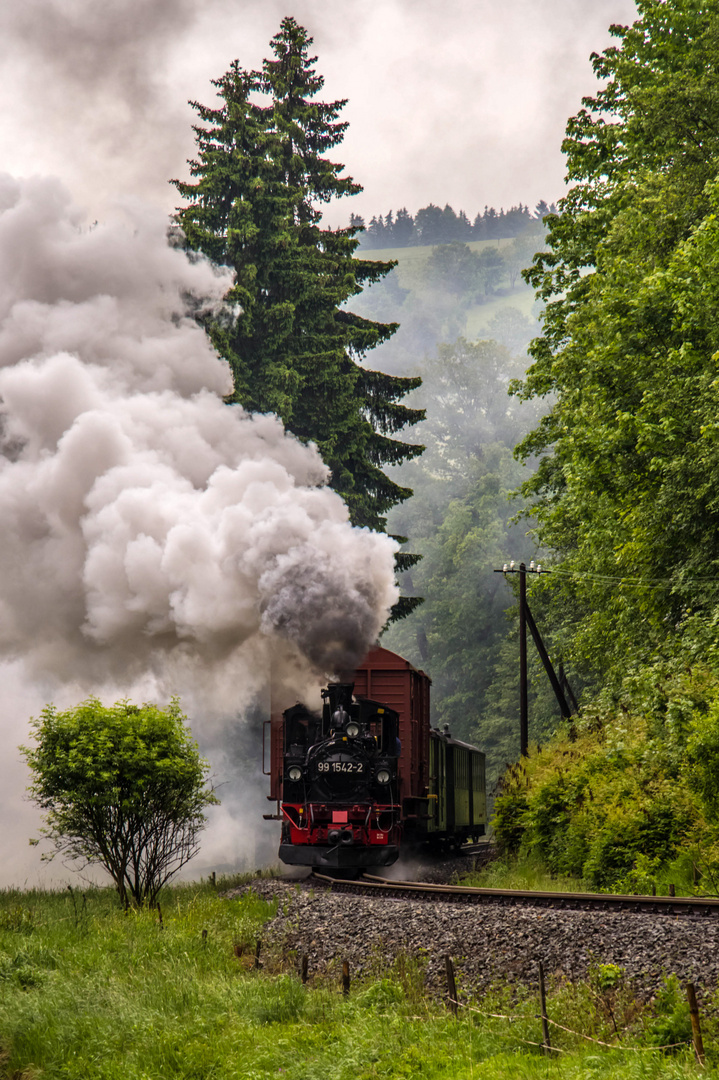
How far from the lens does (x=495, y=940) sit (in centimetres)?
966

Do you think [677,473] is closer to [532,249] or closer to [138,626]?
[138,626]

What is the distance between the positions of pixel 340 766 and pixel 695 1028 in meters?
8.69

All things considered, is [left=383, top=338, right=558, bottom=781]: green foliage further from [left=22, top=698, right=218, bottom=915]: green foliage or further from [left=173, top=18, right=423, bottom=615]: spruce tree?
[left=22, top=698, right=218, bottom=915]: green foliage

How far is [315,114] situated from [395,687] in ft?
71.8

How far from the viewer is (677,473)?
17.0 metres

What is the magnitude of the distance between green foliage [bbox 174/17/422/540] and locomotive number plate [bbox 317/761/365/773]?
1410 centimetres

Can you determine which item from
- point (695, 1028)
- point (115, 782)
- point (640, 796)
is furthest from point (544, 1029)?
point (640, 796)

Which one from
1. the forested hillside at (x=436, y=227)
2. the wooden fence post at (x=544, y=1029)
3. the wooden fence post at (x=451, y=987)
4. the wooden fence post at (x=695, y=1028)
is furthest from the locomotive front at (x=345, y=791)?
the forested hillside at (x=436, y=227)

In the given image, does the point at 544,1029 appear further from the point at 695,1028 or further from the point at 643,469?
the point at 643,469

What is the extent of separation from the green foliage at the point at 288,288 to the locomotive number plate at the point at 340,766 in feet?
46.3

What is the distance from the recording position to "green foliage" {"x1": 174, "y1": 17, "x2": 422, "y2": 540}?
28734mm

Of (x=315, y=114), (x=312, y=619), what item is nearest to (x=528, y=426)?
(x=315, y=114)

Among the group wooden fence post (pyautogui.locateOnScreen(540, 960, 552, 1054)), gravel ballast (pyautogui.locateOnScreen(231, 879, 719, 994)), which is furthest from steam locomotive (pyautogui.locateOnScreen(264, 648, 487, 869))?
wooden fence post (pyautogui.locateOnScreen(540, 960, 552, 1054))

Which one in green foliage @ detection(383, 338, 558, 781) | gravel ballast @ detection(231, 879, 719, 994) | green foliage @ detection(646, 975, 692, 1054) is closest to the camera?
green foliage @ detection(646, 975, 692, 1054)
